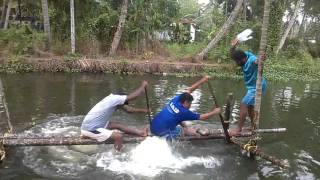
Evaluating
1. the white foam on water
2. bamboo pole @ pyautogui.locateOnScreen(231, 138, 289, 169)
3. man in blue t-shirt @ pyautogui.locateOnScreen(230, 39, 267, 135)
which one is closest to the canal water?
the white foam on water

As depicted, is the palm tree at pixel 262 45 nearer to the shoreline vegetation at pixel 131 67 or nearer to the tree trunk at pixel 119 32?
the shoreline vegetation at pixel 131 67

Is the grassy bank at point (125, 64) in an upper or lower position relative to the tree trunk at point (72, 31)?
lower

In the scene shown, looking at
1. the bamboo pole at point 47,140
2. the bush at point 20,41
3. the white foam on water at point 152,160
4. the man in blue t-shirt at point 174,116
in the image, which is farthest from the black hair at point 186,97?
the bush at point 20,41

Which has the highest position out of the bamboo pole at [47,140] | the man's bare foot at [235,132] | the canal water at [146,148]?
the bamboo pole at [47,140]

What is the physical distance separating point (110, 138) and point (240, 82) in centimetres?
1471

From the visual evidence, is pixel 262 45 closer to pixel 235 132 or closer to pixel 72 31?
pixel 235 132

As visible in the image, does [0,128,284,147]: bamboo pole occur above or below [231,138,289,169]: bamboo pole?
above

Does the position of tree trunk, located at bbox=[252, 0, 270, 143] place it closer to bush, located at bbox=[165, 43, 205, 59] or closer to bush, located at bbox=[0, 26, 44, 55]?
bush, located at bbox=[165, 43, 205, 59]

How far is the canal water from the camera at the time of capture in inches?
358

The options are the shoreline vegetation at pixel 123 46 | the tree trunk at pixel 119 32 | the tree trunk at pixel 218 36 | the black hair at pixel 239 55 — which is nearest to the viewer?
the black hair at pixel 239 55

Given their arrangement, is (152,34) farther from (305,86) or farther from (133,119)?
→ (133,119)

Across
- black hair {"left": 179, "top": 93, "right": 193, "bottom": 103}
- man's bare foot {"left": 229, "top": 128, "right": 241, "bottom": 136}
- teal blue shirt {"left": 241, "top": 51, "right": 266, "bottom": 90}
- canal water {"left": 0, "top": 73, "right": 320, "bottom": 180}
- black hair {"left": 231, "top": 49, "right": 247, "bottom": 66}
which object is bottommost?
canal water {"left": 0, "top": 73, "right": 320, "bottom": 180}

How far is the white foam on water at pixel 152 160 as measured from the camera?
9258 mm

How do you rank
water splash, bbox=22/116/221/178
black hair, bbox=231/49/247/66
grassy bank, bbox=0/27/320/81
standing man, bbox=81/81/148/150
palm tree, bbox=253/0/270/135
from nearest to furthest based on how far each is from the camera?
water splash, bbox=22/116/221/178, standing man, bbox=81/81/148/150, palm tree, bbox=253/0/270/135, black hair, bbox=231/49/247/66, grassy bank, bbox=0/27/320/81
